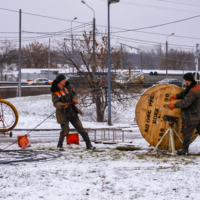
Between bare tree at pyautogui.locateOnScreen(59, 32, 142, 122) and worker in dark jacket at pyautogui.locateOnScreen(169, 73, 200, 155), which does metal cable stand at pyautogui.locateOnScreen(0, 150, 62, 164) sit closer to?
worker in dark jacket at pyautogui.locateOnScreen(169, 73, 200, 155)

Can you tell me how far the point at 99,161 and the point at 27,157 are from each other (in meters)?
1.59

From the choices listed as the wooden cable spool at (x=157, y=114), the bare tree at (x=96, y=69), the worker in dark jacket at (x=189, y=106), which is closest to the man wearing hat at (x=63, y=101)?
the wooden cable spool at (x=157, y=114)

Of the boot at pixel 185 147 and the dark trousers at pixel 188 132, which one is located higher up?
the dark trousers at pixel 188 132

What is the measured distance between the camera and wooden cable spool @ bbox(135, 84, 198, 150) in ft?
25.0

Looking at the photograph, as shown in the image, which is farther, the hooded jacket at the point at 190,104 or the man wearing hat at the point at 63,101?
the man wearing hat at the point at 63,101

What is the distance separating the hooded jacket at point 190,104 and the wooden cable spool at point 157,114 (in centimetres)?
42

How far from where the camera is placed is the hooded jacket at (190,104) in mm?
6953

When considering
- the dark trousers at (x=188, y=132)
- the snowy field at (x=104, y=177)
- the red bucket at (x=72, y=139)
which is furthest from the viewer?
the red bucket at (x=72, y=139)

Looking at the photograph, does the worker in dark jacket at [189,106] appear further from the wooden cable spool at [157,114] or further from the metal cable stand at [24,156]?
the metal cable stand at [24,156]

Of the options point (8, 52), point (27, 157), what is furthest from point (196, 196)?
point (8, 52)

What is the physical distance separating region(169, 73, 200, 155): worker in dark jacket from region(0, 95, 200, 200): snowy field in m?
0.52

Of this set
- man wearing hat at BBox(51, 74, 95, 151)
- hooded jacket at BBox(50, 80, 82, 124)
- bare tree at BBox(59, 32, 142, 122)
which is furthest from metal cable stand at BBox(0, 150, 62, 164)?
bare tree at BBox(59, 32, 142, 122)

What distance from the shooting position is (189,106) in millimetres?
7133

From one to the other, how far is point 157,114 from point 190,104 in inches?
38.2
